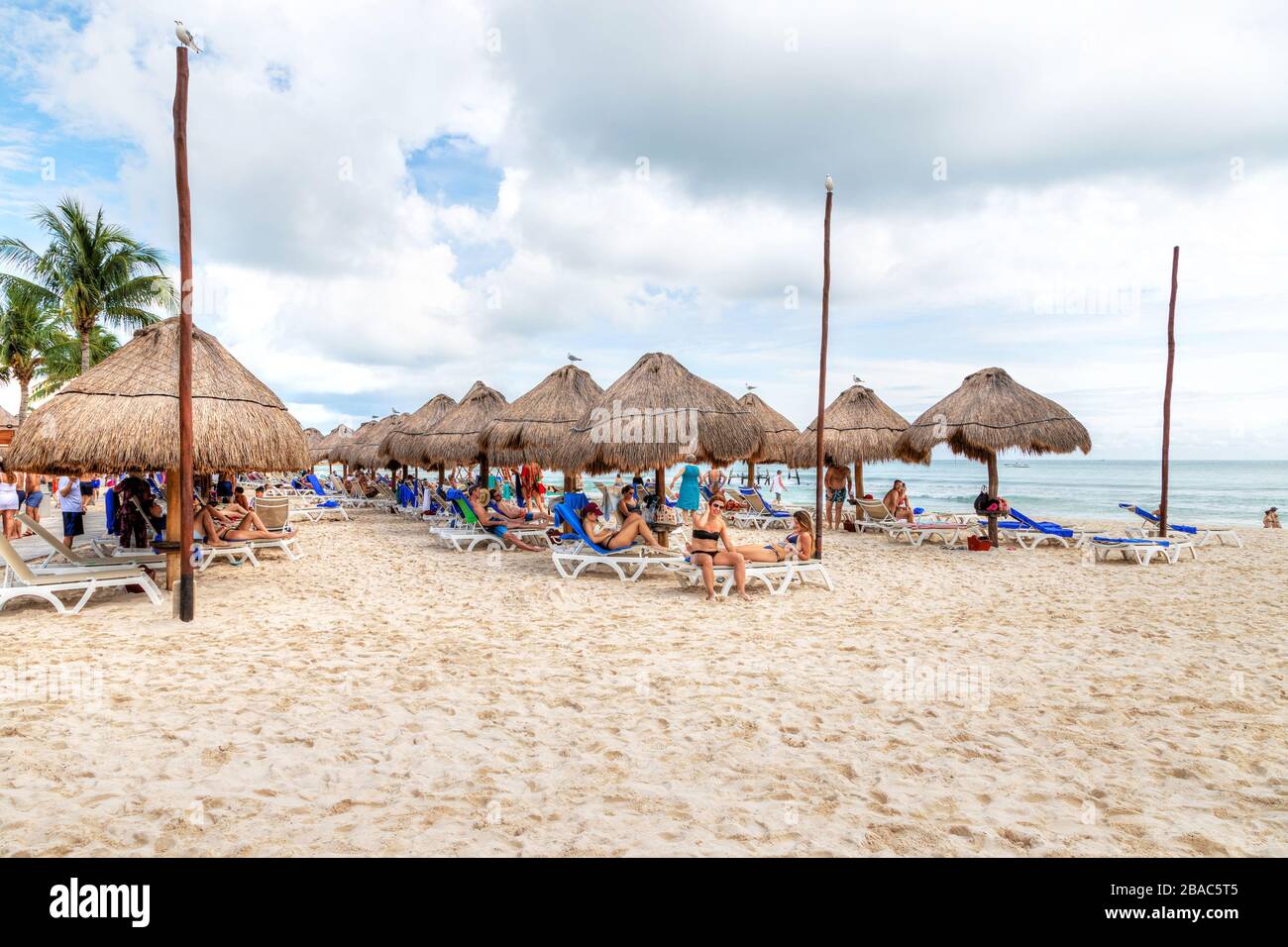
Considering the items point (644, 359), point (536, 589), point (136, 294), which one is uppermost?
point (136, 294)

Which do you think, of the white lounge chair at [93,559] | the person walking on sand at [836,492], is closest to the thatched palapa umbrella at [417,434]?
the white lounge chair at [93,559]

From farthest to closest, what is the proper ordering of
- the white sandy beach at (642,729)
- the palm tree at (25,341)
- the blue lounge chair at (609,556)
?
the palm tree at (25,341) → the blue lounge chair at (609,556) → the white sandy beach at (642,729)

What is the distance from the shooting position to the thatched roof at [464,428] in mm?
14789

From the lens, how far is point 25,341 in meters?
25.6

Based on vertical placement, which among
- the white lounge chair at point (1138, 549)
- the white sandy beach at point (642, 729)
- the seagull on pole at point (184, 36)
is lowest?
the white sandy beach at point (642, 729)

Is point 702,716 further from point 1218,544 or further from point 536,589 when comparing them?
point 1218,544

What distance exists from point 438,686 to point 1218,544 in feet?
46.8

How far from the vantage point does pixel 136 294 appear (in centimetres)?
2281

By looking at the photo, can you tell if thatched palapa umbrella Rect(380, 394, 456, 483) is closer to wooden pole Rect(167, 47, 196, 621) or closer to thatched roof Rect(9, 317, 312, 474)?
thatched roof Rect(9, 317, 312, 474)

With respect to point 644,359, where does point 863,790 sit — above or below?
below

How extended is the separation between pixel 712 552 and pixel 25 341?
30.6m

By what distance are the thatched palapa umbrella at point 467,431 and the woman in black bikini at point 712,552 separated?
26.8 ft

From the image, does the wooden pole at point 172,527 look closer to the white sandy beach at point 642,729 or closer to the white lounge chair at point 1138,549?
the white sandy beach at point 642,729
